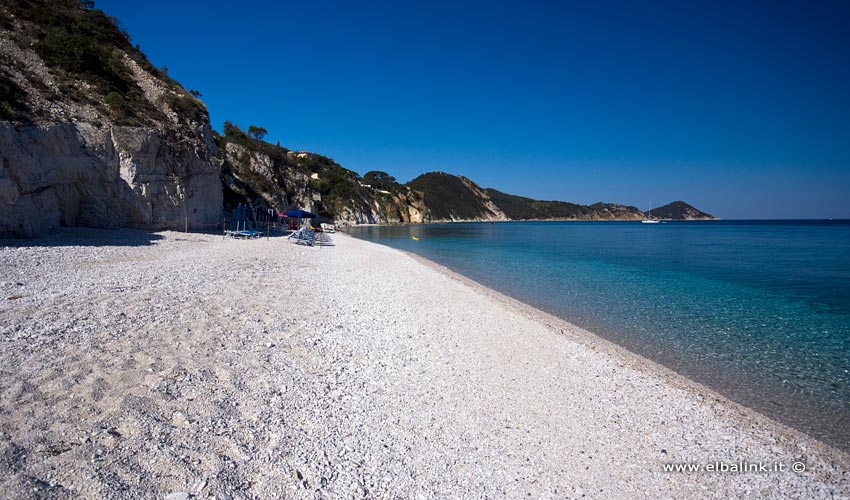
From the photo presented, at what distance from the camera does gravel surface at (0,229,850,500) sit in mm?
3311

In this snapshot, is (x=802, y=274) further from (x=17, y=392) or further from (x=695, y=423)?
(x=17, y=392)

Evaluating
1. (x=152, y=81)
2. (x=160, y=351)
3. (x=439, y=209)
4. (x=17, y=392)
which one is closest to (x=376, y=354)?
(x=160, y=351)

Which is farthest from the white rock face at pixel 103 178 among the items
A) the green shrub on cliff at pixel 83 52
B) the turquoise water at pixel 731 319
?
the turquoise water at pixel 731 319

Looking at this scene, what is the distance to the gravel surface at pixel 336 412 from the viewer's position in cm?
331

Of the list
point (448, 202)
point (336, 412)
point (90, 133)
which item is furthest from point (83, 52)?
point (448, 202)

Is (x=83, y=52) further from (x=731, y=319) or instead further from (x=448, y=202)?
(x=448, y=202)

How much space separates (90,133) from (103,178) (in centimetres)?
219

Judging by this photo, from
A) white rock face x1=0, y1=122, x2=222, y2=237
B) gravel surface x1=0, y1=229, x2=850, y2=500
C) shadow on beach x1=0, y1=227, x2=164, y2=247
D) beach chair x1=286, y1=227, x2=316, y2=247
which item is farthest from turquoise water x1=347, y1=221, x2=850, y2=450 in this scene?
white rock face x1=0, y1=122, x2=222, y2=237

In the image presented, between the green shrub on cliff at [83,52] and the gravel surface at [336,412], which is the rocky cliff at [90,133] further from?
the gravel surface at [336,412]

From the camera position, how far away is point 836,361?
765cm

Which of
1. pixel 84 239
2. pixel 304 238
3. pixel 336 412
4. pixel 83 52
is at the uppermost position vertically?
pixel 83 52

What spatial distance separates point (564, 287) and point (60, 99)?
24912 millimetres

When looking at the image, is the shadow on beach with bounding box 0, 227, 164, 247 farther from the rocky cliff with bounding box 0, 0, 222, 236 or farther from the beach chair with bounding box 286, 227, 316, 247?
the beach chair with bounding box 286, 227, 316, 247

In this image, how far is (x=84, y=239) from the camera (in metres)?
16.1
